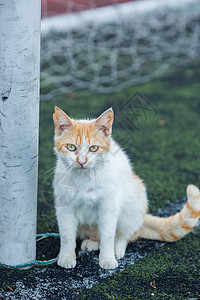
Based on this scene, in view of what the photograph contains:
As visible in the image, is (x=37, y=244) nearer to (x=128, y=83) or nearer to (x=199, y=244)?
(x=199, y=244)

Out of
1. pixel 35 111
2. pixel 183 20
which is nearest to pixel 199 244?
pixel 35 111

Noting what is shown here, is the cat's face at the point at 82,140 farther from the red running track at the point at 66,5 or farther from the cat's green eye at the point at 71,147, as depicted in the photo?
the red running track at the point at 66,5

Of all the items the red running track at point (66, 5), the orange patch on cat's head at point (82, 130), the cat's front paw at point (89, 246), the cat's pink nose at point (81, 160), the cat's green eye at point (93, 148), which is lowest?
the cat's front paw at point (89, 246)

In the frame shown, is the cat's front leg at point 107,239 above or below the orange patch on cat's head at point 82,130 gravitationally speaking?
below

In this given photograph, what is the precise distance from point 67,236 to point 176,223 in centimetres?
68

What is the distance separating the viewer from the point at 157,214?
10.2 ft

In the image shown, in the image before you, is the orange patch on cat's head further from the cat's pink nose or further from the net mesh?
the net mesh

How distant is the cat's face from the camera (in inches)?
88.5

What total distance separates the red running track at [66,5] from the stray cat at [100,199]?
13.8 ft

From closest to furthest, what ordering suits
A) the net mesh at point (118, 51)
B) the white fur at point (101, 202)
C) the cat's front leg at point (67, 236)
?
the white fur at point (101, 202), the cat's front leg at point (67, 236), the net mesh at point (118, 51)

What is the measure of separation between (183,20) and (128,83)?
200 cm

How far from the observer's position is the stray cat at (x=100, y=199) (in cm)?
229

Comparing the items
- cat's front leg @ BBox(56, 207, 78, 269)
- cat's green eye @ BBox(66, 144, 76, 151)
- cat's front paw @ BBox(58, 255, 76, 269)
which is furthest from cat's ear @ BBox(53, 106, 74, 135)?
cat's front paw @ BBox(58, 255, 76, 269)

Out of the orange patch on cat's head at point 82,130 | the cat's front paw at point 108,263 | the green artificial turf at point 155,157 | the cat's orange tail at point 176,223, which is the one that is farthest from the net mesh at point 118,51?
the cat's front paw at point 108,263
